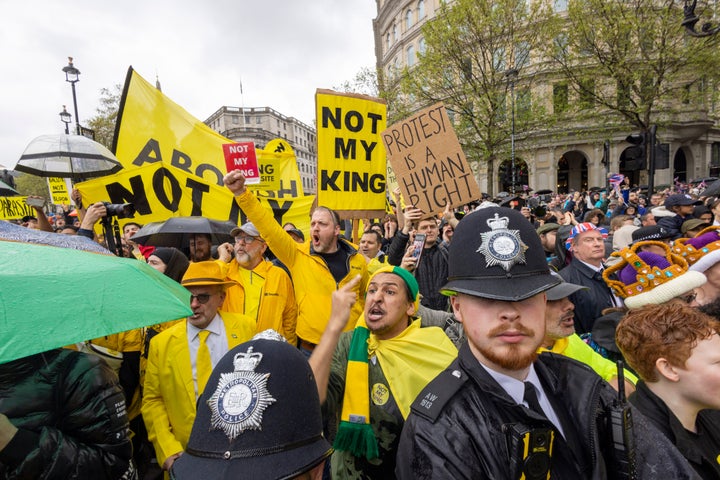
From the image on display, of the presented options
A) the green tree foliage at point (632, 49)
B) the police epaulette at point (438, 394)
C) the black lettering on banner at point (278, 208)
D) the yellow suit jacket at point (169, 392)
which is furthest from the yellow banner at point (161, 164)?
the green tree foliage at point (632, 49)

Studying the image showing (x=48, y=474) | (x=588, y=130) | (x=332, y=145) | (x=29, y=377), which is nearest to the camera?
(x=48, y=474)

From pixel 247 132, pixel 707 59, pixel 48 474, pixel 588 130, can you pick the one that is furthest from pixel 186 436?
pixel 247 132

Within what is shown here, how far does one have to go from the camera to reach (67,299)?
4.00ft

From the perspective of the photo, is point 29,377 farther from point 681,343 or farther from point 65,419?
point 681,343

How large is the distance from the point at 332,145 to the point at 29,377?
3564mm

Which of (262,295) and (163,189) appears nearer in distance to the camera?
(262,295)

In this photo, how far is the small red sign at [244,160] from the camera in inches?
159

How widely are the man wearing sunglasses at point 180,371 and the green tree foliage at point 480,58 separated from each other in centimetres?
1783

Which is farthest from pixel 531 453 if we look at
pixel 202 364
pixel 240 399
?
pixel 202 364

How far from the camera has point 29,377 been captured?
1.58 metres

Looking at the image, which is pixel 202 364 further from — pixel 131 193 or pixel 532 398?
pixel 131 193

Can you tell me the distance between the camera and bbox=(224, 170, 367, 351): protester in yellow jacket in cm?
333

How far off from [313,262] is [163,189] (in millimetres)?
2891

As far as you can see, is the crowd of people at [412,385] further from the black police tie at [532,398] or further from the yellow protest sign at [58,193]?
the yellow protest sign at [58,193]
